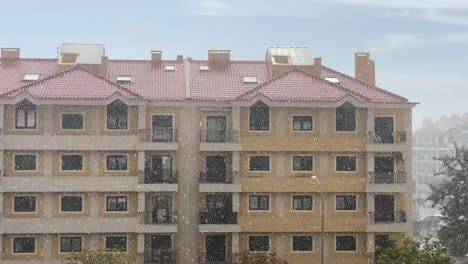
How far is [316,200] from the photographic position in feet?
139

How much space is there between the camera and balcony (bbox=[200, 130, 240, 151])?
41375mm

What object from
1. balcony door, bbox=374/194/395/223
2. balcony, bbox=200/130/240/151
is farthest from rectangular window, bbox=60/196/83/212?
balcony door, bbox=374/194/395/223

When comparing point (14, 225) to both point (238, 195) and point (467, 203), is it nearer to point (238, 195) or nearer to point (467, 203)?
point (238, 195)

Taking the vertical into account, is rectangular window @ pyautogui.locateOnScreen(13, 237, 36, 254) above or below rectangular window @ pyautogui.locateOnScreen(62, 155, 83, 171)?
below

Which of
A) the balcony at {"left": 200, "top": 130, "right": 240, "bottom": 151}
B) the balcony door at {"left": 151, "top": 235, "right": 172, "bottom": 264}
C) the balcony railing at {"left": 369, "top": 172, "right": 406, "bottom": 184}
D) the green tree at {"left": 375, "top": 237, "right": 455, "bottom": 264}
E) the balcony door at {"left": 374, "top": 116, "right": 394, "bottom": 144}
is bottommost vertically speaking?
the balcony door at {"left": 151, "top": 235, "right": 172, "bottom": 264}

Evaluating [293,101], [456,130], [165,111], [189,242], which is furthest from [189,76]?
[456,130]

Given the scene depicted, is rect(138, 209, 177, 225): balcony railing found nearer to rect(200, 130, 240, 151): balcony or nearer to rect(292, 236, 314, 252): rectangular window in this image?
rect(200, 130, 240, 151): balcony

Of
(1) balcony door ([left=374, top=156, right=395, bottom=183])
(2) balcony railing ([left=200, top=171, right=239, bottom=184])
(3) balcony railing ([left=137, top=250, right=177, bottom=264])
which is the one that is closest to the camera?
(3) balcony railing ([left=137, top=250, right=177, bottom=264])

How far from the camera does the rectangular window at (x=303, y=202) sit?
140ft

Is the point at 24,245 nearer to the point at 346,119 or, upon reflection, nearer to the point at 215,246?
the point at 215,246

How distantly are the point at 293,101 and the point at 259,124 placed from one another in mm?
2656

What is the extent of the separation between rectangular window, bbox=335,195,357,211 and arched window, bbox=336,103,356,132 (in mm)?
4353

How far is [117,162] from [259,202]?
9444 millimetres

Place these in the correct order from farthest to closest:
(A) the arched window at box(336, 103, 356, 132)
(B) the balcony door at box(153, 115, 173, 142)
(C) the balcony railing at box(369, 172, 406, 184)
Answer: (A) the arched window at box(336, 103, 356, 132) < (C) the balcony railing at box(369, 172, 406, 184) < (B) the balcony door at box(153, 115, 173, 142)
